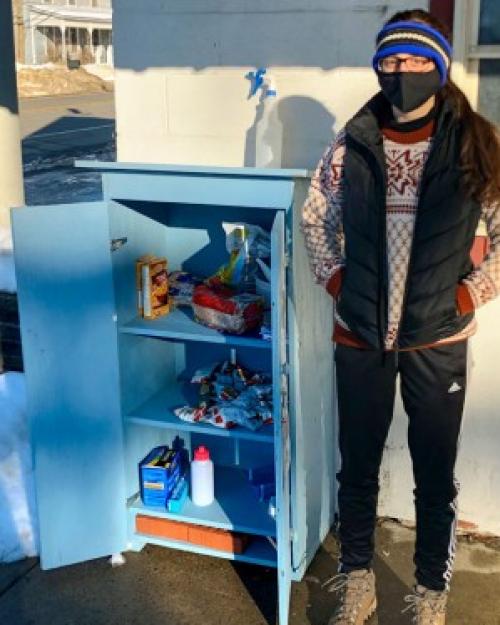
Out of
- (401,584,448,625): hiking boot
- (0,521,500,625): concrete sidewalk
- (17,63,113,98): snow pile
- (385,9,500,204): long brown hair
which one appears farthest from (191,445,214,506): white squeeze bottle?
(17,63,113,98): snow pile

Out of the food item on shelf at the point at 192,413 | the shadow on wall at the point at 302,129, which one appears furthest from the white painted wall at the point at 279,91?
the food item on shelf at the point at 192,413

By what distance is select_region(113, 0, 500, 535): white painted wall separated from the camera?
3475 mm

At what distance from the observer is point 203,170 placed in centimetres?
313

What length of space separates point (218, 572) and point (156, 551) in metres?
0.32

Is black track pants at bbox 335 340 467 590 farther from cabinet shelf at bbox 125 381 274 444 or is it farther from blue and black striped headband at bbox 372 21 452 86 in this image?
blue and black striped headband at bbox 372 21 452 86

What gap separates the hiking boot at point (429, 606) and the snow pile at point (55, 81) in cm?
3250

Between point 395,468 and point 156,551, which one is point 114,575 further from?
point 395,468

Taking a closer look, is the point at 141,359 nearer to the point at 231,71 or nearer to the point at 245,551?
the point at 245,551

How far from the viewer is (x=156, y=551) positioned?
373 centimetres

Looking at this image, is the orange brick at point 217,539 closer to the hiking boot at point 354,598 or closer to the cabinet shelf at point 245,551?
the cabinet shelf at point 245,551

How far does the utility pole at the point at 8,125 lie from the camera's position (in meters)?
4.84

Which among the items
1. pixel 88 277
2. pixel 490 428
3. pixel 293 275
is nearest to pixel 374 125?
pixel 293 275

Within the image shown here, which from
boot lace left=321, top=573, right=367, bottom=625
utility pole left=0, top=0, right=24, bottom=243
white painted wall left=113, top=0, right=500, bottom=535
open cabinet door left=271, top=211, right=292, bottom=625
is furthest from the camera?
utility pole left=0, top=0, right=24, bottom=243

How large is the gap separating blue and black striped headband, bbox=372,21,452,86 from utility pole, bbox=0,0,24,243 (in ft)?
9.26
